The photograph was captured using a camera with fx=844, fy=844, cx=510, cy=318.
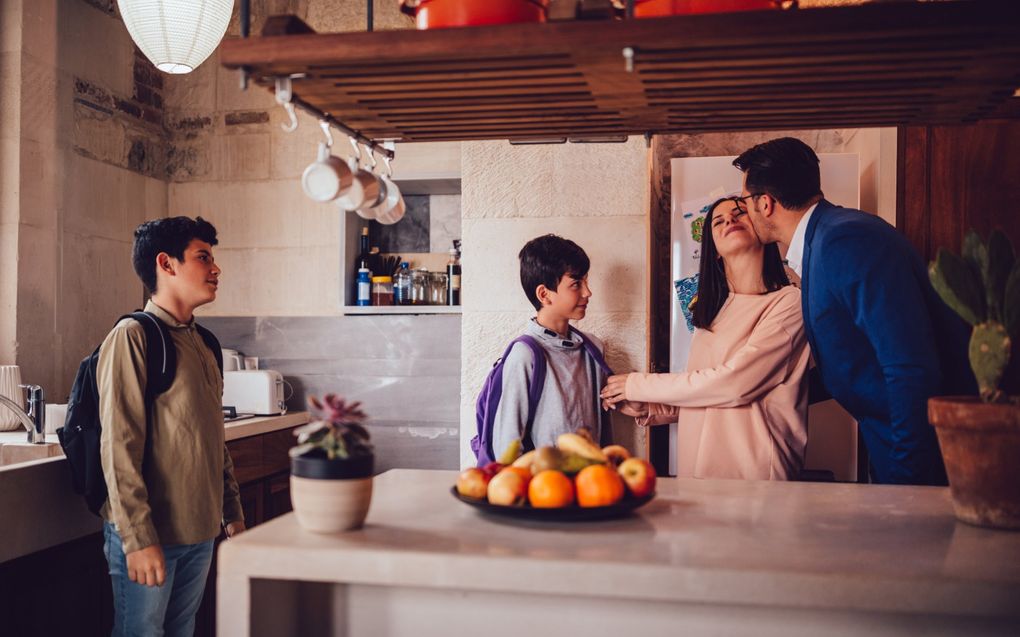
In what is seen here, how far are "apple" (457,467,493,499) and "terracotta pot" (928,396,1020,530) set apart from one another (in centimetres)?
88

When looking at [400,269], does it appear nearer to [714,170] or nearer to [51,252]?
[51,252]

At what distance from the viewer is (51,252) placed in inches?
152

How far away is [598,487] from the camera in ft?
5.17

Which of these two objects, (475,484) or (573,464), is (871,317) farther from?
(475,484)

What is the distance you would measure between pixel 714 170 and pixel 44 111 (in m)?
2.96

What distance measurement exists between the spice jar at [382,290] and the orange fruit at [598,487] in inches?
115

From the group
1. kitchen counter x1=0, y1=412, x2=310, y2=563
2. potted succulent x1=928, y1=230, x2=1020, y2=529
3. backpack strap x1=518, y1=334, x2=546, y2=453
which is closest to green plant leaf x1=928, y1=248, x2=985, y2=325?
potted succulent x1=928, y1=230, x2=1020, y2=529

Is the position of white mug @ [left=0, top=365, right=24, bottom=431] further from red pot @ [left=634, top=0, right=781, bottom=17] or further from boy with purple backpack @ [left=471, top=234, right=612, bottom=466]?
red pot @ [left=634, top=0, right=781, bottom=17]

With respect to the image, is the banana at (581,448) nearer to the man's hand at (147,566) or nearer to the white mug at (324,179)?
the white mug at (324,179)

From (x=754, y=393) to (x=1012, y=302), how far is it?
1103 mm

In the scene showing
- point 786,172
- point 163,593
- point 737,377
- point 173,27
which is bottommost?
point 163,593

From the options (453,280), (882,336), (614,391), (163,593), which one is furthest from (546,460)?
(453,280)

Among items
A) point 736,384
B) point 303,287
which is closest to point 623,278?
point 736,384

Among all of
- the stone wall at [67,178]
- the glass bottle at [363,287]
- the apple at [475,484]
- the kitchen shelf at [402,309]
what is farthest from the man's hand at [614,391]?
the stone wall at [67,178]
